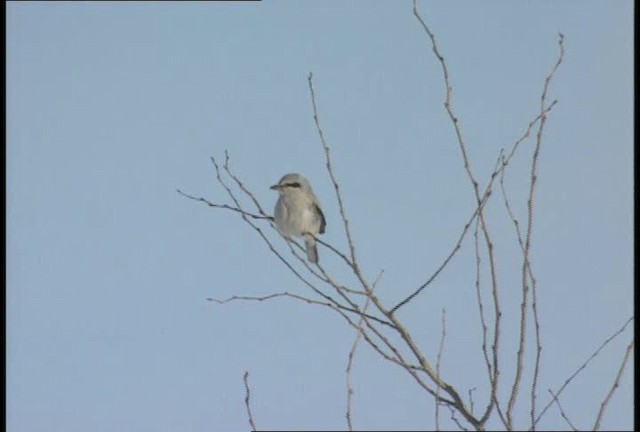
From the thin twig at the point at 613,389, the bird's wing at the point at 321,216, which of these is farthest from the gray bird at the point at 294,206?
the thin twig at the point at 613,389

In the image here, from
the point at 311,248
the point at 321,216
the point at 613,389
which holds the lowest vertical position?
the point at 613,389

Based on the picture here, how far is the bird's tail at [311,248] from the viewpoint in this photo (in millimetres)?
5094

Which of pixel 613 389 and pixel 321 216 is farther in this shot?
pixel 321 216

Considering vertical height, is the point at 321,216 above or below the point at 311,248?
above

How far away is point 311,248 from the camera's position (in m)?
5.15

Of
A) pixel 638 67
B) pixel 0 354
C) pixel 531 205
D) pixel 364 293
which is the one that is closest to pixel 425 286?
pixel 364 293

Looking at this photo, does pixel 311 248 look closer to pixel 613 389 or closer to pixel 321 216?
pixel 321 216

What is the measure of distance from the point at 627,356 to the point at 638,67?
3.74 feet

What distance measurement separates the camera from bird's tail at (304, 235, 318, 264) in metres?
5.09

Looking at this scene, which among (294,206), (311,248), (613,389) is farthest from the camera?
(311,248)

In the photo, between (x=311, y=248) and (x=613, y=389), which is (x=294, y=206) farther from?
(x=613, y=389)

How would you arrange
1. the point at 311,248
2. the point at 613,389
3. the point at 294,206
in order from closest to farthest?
the point at 613,389, the point at 294,206, the point at 311,248

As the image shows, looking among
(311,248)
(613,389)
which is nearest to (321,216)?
(311,248)

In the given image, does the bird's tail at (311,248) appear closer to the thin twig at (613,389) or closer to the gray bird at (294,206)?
the gray bird at (294,206)
